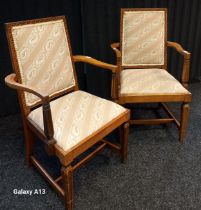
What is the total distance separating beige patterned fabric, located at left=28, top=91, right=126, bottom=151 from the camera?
1.34 meters

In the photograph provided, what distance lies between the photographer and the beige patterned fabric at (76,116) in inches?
52.8

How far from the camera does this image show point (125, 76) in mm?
2021

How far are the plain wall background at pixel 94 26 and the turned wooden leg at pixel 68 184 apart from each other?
123cm

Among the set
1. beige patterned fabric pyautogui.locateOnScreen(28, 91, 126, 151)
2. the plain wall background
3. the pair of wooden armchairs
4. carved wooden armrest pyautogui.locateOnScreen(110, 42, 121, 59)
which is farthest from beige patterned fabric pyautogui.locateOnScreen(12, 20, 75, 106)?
the plain wall background

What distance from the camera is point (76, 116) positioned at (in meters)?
1.47

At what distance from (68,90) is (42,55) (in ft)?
0.97

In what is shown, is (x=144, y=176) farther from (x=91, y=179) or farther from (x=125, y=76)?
(x=125, y=76)

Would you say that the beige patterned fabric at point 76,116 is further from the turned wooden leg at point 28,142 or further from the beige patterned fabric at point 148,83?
the beige patterned fabric at point 148,83

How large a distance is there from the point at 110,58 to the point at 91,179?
1.22m

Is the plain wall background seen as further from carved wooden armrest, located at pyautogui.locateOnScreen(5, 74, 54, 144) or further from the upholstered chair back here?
carved wooden armrest, located at pyautogui.locateOnScreen(5, 74, 54, 144)

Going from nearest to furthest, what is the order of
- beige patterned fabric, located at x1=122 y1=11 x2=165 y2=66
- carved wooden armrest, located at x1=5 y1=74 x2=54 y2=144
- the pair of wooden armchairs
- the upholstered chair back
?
carved wooden armrest, located at x1=5 y1=74 x2=54 y2=144 < the pair of wooden armchairs < the upholstered chair back < beige patterned fabric, located at x1=122 y1=11 x2=165 y2=66

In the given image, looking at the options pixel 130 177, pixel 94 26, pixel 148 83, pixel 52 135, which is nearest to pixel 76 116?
pixel 52 135

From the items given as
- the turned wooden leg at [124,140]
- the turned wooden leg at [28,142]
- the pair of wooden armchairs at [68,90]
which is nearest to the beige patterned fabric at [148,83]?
the pair of wooden armchairs at [68,90]

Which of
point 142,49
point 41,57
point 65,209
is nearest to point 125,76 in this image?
point 142,49
